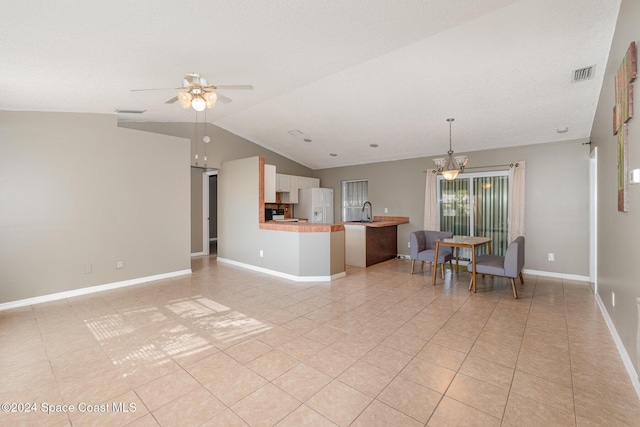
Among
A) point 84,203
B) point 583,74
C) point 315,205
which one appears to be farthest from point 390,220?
point 84,203

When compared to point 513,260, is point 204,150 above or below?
above

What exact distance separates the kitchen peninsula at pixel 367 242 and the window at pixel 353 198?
1.43 metres

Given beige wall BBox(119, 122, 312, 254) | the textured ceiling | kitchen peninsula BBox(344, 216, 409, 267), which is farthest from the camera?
kitchen peninsula BBox(344, 216, 409, 267)

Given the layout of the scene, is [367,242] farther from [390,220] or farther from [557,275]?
[557,275]

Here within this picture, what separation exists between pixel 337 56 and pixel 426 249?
162 inches

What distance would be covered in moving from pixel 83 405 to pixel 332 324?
2118mm

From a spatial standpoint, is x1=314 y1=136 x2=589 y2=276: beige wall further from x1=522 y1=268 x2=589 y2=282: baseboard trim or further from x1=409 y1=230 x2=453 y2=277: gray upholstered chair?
x1=409 y1=230 x2=453 y2=277: gray upholstered chair

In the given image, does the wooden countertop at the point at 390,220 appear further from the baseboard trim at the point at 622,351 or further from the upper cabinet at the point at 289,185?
the baseboard trim at the point at 622,351

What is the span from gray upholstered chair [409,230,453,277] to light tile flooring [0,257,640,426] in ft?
3.60

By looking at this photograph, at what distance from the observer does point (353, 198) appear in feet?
27.2

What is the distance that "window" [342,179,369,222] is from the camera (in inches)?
317

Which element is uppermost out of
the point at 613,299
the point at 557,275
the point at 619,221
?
the point at 619,221

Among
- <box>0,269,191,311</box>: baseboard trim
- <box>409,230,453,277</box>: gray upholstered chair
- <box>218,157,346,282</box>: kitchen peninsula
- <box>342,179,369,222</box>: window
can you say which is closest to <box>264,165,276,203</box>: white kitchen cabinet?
<box>218,157,346,282</box>: kitchen peninsula

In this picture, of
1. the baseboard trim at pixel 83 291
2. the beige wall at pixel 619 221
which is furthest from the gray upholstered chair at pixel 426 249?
the baseboard trim at pixel 83 291
